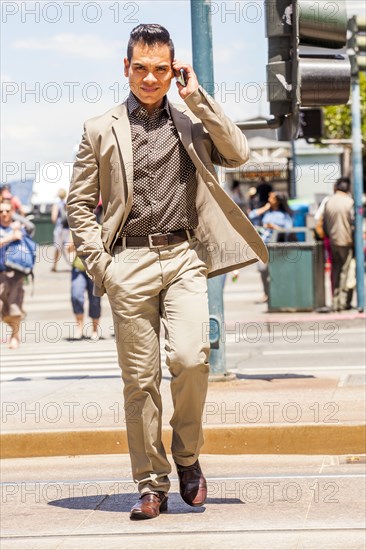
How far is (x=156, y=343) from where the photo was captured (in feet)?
20.1

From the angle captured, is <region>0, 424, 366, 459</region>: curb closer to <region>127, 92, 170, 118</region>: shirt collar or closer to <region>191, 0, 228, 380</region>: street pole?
<region>191, 0, 228, 380</region>: street pole

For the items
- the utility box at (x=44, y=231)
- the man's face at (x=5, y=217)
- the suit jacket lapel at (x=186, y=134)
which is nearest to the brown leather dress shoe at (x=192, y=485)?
the suit jacket lapel at (x=186, y=134)

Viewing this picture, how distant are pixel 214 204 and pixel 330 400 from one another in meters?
3.06

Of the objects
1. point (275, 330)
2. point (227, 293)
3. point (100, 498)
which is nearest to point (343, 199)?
point (275, 330)

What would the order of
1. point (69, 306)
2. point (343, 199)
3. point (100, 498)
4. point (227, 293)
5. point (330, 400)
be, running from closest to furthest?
point (100, 498) < point (330, 400) < point (343, 199) < point (69, 306) < point (227, 293)

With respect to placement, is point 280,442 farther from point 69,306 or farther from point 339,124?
point 339,124

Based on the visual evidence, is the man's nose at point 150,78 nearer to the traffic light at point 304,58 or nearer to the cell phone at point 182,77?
the cell phone at point 182,77

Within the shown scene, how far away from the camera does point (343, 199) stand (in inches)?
704

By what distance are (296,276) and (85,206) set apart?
1178cm

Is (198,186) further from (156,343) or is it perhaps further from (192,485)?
(192,485)

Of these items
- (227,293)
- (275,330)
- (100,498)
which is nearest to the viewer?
(100,498)

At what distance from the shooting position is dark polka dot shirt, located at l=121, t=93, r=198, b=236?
6043mm

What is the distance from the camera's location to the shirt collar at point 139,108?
6.14m

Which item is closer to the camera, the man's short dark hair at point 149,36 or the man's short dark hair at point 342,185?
the man's short dark hair at point 149,36
